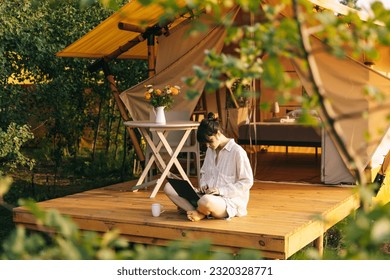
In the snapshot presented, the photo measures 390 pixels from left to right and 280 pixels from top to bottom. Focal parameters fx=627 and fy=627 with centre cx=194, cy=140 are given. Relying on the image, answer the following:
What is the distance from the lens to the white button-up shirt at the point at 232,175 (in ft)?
15.4

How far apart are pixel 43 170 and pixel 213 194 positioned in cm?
529

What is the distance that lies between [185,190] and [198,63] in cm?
272

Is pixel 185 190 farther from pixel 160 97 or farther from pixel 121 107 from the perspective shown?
pixel 121 107

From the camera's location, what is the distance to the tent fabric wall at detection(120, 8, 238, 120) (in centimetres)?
706

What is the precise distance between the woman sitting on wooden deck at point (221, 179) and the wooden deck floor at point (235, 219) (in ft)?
0.32

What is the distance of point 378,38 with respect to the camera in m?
1.36

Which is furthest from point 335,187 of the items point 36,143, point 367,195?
point 367,195

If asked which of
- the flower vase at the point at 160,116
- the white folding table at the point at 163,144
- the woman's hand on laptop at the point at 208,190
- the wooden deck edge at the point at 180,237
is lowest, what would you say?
the wooden deck edge at the point at 180,237

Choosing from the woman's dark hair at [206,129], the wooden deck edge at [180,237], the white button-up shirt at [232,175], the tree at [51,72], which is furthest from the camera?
the tree at [51,72]

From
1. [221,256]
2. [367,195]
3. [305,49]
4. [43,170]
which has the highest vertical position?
[305,49]

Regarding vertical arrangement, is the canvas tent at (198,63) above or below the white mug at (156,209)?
above

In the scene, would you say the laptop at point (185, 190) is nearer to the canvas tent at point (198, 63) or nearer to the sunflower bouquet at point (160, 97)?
the sunflower bouquet at point (160, 97)

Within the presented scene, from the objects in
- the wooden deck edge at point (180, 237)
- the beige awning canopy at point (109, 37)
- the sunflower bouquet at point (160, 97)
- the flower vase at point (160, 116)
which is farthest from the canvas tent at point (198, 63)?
the wooden deck edge at point (180, 237)
